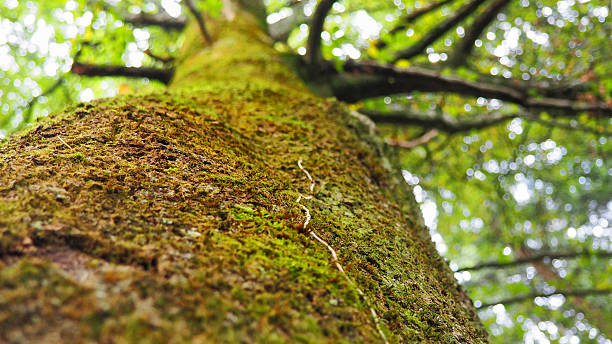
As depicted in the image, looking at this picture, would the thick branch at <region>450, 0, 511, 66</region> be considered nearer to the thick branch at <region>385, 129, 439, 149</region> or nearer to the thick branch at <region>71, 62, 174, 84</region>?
the thick branch at <region>385, 129, 439, 149</region>

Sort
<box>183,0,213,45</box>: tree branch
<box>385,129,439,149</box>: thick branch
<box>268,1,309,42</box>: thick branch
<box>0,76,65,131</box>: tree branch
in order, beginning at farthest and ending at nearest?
1. <box>268,1,309,42</box>: thick branch
2. <box>385,129,439,149</box>: thick branch
3. <box>0,76,65,131</box>: tree branch
4. <box>183,0,213,45</box>: tree branch

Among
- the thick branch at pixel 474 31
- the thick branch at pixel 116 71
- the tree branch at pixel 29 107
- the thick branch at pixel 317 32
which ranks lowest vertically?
the tree branch at pixel 29 107

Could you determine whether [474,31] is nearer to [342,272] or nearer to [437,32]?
[437,32]

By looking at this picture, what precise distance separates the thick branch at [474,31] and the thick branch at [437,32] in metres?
0.36

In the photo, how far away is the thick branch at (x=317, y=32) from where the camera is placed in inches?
115

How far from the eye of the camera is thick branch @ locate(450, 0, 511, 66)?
4.33 metres

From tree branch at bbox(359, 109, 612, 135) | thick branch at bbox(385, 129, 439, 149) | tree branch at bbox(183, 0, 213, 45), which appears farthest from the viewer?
thick branch at bbox(385, 129, 439, 149)

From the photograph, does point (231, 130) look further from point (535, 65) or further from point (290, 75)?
point (535, 65)

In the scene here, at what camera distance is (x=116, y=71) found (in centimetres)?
403

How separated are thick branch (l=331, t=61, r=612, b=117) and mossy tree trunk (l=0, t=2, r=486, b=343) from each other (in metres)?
1.58

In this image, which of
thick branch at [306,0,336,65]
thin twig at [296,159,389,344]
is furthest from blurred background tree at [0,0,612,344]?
thin twig at [296,159,389,344]

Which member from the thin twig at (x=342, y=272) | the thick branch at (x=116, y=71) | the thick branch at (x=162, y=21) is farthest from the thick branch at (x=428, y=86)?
the thick branch at (x=162, y=21)

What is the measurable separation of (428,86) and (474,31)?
1532mm

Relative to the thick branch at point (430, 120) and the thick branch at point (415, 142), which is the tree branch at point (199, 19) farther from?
the thick branch at point (415, 142)
